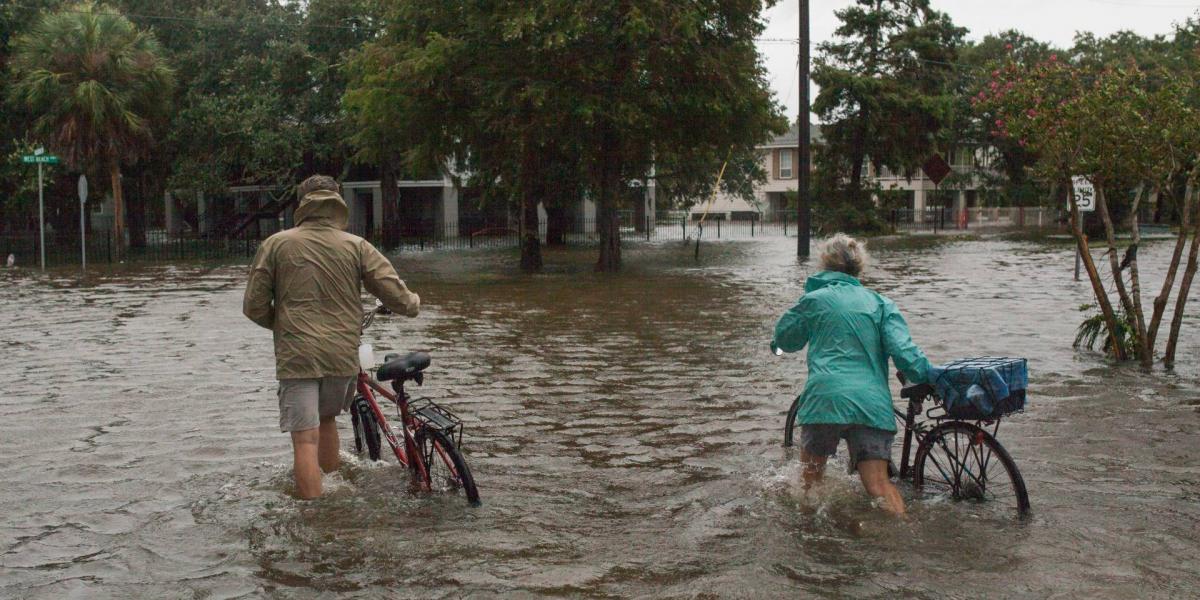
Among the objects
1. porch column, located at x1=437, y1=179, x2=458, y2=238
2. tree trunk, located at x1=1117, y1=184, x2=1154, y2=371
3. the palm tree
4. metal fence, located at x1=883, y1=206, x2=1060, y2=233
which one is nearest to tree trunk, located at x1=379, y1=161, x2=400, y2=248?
porch column, located at x1=437, y1=179, x2=458, y2=238

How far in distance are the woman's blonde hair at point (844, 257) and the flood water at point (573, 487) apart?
4.13 ft

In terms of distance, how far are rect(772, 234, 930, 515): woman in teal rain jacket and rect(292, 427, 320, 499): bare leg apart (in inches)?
101

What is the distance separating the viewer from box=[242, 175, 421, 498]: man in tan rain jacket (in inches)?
249

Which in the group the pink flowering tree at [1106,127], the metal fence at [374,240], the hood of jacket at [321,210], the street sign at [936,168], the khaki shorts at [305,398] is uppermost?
the street sign at [936,168]

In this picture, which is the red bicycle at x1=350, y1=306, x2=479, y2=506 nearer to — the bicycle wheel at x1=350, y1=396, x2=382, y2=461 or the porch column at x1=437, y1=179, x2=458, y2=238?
the bicycle wheel at x1=350, y1=396, x2=382, y2=461

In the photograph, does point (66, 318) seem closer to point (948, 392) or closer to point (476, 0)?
point (476, 0)

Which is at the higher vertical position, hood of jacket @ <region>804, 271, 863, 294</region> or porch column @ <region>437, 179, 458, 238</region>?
porch column @ <region>437, 179, 458, 238</region>

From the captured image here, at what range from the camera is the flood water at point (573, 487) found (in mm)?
5453

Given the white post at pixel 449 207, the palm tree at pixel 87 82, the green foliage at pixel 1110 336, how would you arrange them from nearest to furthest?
1. the green foliage at pixel 1110 336
2. the palm tree at pixel 87 82
3. the white post at pixel 449 207

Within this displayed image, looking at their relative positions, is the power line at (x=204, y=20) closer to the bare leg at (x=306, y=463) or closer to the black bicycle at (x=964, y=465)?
the bare leg at (x=306, y=463)

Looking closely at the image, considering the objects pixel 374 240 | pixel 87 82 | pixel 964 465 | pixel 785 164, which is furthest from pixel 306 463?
pixel 785 164

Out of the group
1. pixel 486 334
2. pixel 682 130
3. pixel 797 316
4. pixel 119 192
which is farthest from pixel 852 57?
pixel 797 316

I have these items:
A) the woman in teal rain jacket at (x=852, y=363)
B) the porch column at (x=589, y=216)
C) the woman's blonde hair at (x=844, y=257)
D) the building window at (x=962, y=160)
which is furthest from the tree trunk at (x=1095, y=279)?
the building window at (x=962, y=160)

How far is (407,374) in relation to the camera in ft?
21.6
